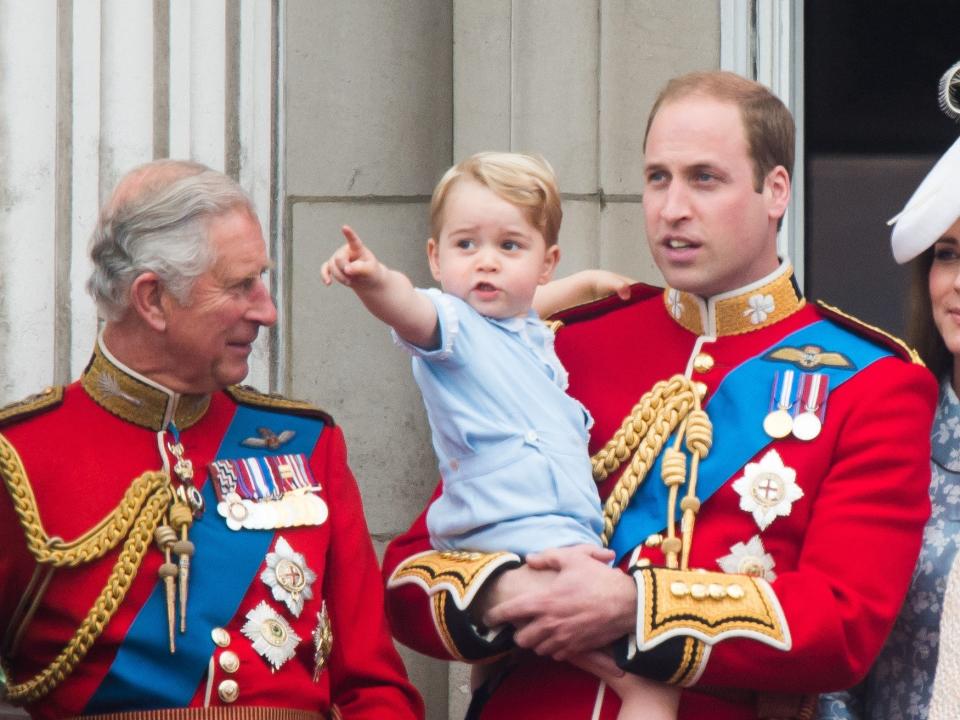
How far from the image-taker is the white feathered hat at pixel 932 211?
3.18 meters

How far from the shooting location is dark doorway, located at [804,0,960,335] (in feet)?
15.9

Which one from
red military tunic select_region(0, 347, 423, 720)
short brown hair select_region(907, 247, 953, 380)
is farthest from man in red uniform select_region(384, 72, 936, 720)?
short brown hair select_region(907, 247, 953, 380)

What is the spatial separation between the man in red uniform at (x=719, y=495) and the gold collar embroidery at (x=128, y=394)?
48cm

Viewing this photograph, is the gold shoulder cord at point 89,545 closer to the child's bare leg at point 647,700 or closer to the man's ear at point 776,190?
the child's bare leg at point 647,700

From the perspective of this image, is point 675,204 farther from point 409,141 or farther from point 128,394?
point 409,141

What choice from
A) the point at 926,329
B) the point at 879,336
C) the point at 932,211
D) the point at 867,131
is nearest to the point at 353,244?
the point at 879,336

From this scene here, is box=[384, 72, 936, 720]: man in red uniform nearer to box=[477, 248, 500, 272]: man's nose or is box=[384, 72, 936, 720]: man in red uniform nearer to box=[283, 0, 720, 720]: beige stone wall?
box=[477, 248, 500, 272]: man's nose

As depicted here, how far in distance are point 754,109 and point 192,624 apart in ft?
4.06

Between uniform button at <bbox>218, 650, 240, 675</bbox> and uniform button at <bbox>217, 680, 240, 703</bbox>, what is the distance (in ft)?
0.06

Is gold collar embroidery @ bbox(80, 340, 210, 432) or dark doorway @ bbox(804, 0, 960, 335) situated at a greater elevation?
dark doorway @ bbox(804, 0, 960, 335)

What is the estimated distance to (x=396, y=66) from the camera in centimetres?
477

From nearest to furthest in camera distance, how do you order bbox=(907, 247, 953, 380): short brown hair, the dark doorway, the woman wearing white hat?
the woman wearing white hat
bbox=(907, 247, 953, 380): short brown hair
the dark doorway

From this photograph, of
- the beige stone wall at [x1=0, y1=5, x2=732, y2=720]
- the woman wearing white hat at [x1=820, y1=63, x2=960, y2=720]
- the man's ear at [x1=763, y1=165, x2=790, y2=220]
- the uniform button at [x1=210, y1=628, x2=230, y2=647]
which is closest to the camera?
the uniform button at [x1=210, y1=628, x2=230, y2=647]

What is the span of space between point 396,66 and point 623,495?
6.42 feet
